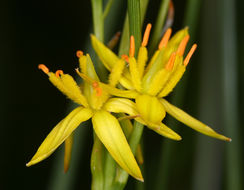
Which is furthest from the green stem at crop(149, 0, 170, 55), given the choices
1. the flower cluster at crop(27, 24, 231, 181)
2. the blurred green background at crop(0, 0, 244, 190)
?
the blurred green background at crop(0, 0, 244, 190)

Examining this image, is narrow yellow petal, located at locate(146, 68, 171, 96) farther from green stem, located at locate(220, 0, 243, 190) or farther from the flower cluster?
green stem, located at locate(220, 0, 243, 190)

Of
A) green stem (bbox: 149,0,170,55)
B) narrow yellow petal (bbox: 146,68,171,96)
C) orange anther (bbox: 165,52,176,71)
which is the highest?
green stem (bbox: 149,0,170,55)

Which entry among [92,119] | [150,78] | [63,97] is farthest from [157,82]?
[63,97]

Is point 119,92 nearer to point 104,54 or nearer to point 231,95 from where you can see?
point 104,54

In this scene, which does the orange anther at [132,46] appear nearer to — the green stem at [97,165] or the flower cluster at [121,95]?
the flower cluster at [121,95]

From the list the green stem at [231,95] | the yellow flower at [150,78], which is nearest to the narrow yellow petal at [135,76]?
the yellow flower at [150,78]

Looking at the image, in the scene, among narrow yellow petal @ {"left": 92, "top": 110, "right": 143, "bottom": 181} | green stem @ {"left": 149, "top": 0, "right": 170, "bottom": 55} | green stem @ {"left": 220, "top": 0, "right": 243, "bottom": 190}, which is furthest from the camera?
green stem @ {"left": 220, "top": 0, "right": 243, "bottom": 190}

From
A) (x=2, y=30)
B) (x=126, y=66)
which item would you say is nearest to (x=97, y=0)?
(x=126, y=66)

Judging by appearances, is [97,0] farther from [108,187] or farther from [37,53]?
[37,53]
